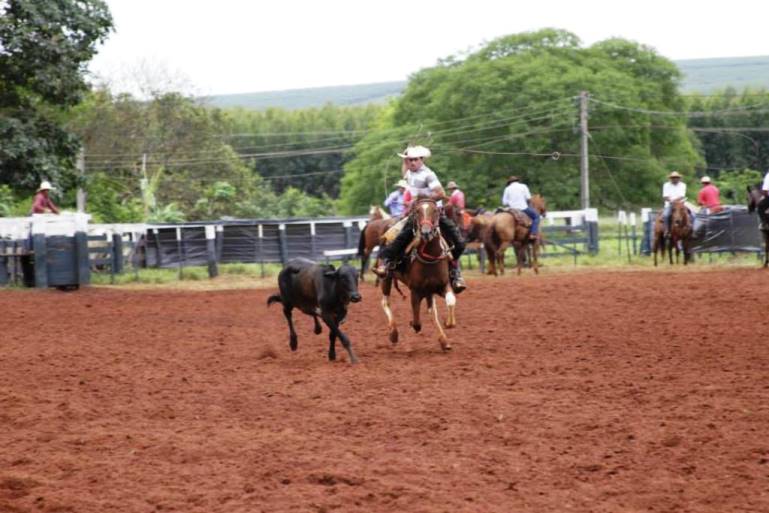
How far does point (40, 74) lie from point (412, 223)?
64.3 feet

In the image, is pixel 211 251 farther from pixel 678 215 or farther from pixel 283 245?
pixel 678 215

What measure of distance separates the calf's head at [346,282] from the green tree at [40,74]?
1974cm

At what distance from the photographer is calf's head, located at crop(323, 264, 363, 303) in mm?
13125

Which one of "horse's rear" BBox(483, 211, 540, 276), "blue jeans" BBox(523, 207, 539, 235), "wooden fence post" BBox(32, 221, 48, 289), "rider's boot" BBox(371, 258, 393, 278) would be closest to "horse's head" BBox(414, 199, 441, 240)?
"rider's boot" BBox(371, 258, 393, 278)

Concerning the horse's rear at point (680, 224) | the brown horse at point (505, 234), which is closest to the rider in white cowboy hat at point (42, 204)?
the brown horse at point (505, 234)

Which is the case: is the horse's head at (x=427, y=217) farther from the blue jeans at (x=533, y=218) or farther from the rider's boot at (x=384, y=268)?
the blue jeans at (x=533, y=218)

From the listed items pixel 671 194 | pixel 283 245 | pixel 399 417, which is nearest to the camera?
pixel 399 417

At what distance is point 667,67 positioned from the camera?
2948 inches

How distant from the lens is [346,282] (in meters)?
13.2

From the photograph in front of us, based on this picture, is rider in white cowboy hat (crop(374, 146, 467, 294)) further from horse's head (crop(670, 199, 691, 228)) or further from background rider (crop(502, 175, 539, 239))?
horse's head (crop(670, 199, 691, 228))

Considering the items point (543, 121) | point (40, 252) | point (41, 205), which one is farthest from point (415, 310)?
point (543, 121)

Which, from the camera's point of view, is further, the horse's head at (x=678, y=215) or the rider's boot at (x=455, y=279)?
the horse's head at (x=678, y=215)

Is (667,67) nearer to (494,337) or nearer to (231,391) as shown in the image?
(494,337)

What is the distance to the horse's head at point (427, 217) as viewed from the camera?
14.1m
